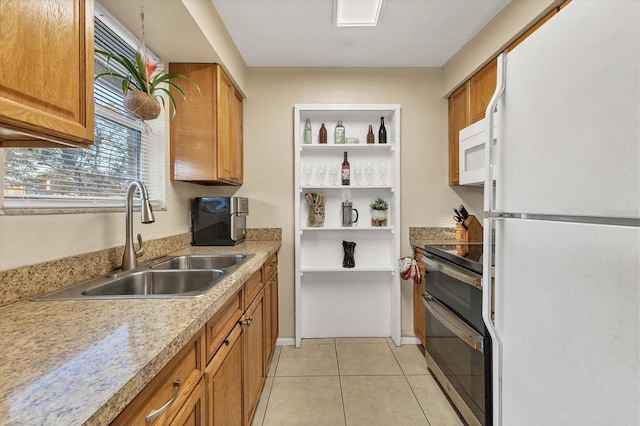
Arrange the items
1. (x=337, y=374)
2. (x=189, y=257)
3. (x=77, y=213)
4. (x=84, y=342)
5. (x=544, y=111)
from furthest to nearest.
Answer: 1. (x=337, y=374)
2. (x=189, y=257)
3. (x=77, y=213)
4. (x=544, y=111)
5. (x=84, y=342)

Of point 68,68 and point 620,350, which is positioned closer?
point 620,350

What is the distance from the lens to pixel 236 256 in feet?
6.54

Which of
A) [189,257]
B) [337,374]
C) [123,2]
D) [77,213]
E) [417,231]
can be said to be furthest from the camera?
[417,231]

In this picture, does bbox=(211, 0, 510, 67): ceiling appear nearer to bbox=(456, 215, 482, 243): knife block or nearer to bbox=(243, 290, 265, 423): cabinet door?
bbox=(456, 215, 482, 243): knife block

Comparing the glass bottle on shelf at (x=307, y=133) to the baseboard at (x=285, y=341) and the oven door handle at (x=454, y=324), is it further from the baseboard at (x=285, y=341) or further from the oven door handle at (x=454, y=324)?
the baseboard at (x=285, y=341)

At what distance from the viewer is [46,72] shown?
30.3 inches

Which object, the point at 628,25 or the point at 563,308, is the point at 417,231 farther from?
the point at 628,25

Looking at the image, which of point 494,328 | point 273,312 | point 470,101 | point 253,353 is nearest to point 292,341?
point 273,312

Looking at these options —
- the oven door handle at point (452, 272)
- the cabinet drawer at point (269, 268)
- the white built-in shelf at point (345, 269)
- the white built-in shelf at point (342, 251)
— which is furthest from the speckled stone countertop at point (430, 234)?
the cabinet drawer at point (269, 268)

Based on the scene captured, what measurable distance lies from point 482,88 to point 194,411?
101 inches

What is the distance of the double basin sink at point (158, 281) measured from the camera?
1135 millimetres

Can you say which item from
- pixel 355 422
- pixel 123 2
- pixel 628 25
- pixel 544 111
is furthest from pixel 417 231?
pixel 123 2

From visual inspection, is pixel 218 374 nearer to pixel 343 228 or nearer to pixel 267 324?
pixel 267 324

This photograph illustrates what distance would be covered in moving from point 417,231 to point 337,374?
4.49 ft
